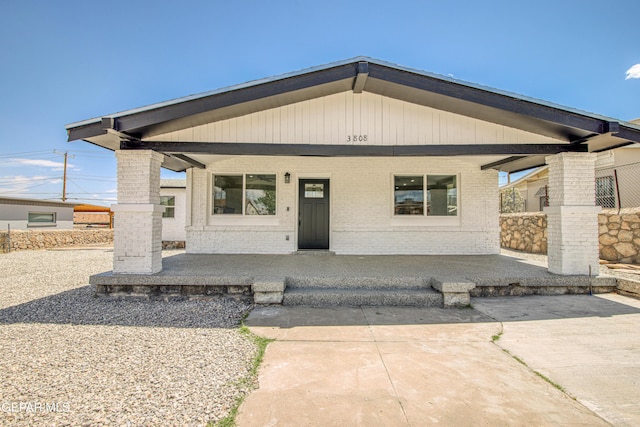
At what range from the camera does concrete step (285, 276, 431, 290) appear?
17.0ft

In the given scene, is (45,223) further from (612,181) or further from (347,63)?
(612,181)

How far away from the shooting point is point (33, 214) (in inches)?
627

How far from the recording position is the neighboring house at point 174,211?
44.5ft

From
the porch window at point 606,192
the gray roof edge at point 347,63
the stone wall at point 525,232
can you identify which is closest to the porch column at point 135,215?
the gray roof edge at point 347,63

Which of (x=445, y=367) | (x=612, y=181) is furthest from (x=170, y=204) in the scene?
(x=612, y=181)

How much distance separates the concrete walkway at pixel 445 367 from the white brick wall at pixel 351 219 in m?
3.69

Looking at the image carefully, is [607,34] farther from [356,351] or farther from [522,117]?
[356,351]

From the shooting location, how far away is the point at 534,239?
998 centimetres

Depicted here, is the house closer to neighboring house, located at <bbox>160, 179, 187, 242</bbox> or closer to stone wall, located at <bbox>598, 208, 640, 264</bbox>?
stone wall, located at <bbox>598, 208, 640, 264</bbox>

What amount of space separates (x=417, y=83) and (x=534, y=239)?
8.18m

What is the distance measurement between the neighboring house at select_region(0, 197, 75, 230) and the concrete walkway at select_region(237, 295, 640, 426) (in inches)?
669

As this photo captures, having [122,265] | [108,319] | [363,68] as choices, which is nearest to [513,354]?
[363,68]

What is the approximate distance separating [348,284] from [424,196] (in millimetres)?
4398

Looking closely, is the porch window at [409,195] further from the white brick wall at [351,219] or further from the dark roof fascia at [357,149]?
the dark roof fascia at [357,149]
